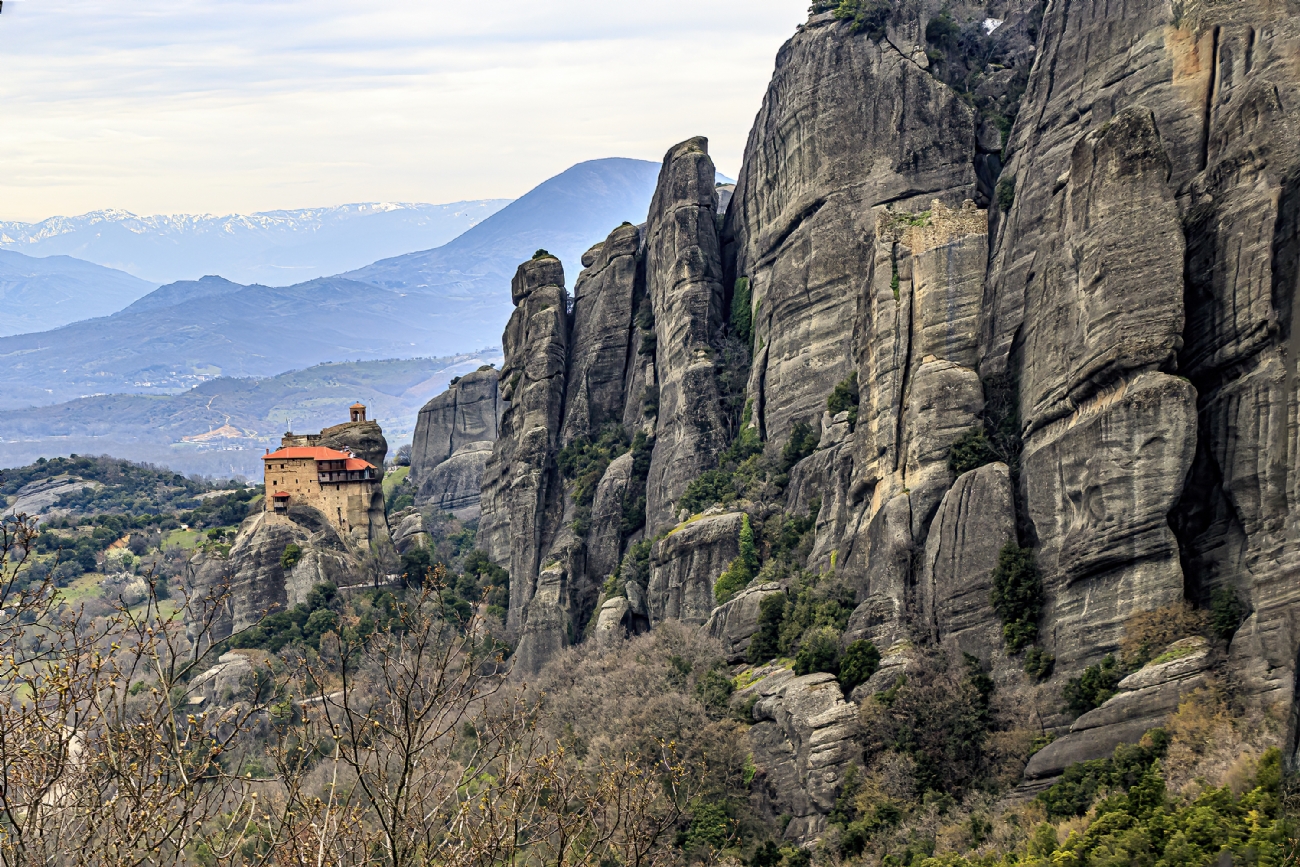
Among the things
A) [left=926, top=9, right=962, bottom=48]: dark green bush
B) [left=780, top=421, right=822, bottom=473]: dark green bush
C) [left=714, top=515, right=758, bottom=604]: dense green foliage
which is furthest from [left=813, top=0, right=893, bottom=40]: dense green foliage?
[left=714, top=515, right=758, bottom=604]: dense green foliage

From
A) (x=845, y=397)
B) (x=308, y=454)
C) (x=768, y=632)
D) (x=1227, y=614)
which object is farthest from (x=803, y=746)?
(x=308, y=454)

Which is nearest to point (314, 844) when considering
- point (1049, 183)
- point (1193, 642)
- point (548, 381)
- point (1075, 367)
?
point (1193, 642)

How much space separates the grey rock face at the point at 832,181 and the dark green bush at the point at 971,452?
14.5 m

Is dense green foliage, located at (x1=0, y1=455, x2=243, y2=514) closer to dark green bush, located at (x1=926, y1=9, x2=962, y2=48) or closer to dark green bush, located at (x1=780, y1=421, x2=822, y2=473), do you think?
dark green bush, located at (x1=780, y1=421, x2=822, y2=473)

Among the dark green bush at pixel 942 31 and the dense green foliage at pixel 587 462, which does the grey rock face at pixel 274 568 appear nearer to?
the dense green foliage at pixel 587 462

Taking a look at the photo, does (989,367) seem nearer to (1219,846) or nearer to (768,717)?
(768,717)

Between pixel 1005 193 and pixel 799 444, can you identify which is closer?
pixel 1005 193

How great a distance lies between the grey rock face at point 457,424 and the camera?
114 metres

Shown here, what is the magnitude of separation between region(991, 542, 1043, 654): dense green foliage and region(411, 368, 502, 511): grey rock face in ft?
258

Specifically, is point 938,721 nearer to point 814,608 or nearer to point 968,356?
point 814,608

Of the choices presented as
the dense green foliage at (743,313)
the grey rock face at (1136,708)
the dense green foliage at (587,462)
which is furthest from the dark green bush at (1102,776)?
the dense green foliage at (587,462)

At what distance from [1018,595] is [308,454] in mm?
45846

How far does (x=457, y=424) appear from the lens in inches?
4547

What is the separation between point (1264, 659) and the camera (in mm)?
30109
